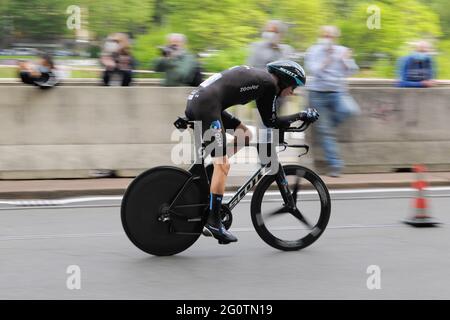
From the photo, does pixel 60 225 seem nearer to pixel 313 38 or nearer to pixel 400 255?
pixel 400 255

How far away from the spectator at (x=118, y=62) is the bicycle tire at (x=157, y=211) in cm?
471

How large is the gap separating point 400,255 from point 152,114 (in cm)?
474

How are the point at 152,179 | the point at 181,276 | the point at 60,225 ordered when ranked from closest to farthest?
1. the point at 181,276
2. the point at 152,179
3. the point at 60,225

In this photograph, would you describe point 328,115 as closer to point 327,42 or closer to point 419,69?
point 327,42

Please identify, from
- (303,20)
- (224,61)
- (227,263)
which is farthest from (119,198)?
(303,20)

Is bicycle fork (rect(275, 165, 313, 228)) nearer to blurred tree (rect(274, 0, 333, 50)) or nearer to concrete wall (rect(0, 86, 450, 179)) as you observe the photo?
concrete wall (rect(0, 86, 450, 179))

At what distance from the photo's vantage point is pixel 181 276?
6.03 metres

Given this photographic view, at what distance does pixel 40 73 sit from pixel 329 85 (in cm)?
381

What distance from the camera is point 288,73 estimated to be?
6.43 m

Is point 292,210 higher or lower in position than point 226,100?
lower

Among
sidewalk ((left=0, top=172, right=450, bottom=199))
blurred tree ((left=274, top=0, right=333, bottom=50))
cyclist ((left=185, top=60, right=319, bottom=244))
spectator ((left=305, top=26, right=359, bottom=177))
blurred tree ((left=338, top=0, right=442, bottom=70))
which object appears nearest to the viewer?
cyclist ((left=185, top=60, right=319, bottom=244))

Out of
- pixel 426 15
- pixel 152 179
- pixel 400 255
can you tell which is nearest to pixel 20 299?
pixel 152 179

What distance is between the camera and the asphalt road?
222 inches

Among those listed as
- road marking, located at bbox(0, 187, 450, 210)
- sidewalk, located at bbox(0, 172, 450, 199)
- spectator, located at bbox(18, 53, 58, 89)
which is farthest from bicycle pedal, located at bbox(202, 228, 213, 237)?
spectator, located at bbox(18, 53, 58, 89)
